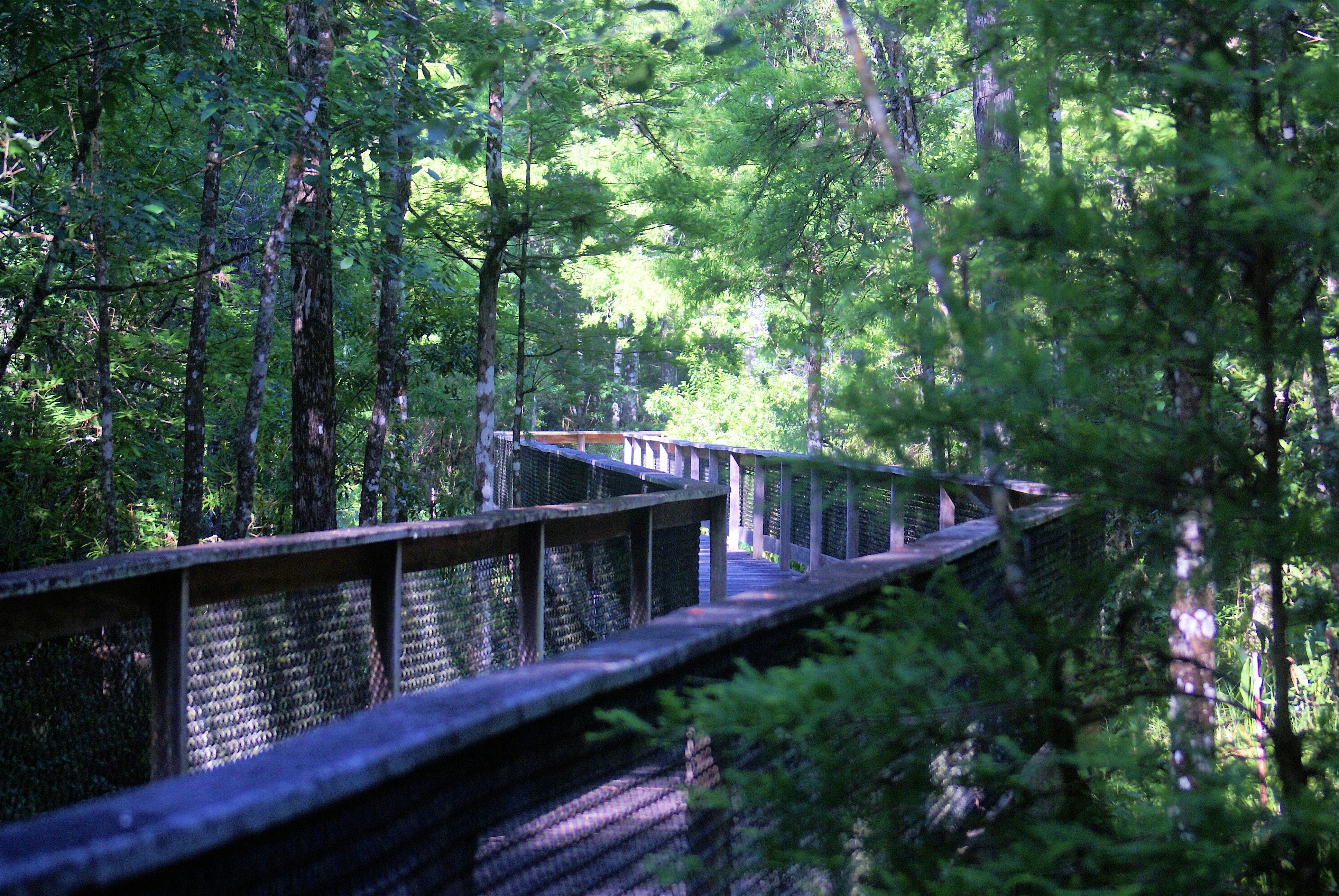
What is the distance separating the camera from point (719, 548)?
297 inches

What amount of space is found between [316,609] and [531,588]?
125 cm

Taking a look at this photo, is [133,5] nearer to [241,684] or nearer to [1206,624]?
[241,684]

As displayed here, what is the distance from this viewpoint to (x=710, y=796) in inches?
73.7

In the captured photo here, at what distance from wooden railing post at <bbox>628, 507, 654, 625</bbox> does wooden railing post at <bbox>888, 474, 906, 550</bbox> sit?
134cm

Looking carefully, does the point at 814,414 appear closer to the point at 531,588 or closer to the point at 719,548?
the point at 719,548

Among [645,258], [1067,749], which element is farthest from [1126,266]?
[645,258]

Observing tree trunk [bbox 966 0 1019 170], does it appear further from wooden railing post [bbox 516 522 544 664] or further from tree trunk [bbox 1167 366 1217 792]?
wooden railing post [bbox 516 522 544 664]

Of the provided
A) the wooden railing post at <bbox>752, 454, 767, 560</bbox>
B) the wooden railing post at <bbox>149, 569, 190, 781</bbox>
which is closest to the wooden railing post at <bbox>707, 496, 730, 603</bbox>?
the wooden railing post at <bbox>752, 454, 767, 560</bbox>

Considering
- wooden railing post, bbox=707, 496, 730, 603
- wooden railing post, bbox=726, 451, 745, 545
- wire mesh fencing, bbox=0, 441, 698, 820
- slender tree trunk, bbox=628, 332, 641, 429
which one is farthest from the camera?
slender tree trunk, bbox=628, 332, 641, 429

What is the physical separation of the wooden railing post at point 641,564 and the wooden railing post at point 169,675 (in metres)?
2.87

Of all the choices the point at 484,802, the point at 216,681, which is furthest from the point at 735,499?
the point at 484,802

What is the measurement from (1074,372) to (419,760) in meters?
1.31

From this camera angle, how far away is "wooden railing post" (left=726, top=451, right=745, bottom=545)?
14031mm

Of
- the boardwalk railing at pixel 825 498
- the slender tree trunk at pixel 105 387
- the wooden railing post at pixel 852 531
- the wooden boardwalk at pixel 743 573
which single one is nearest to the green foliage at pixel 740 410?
the boardwalk railing at pixel 825 498
